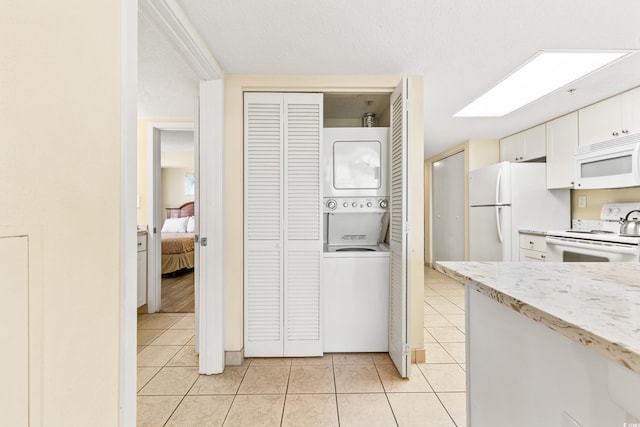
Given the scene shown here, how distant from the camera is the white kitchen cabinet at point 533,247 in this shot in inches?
126

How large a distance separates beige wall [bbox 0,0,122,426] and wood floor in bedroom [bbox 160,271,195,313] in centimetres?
272

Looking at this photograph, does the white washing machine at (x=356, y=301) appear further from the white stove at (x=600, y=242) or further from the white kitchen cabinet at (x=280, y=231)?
the white stove at (x=600, y=242)

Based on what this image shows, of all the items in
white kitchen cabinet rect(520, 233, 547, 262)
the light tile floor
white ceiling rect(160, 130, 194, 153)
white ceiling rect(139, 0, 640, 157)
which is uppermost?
white ceiling rect(160, 130, 194, 153)

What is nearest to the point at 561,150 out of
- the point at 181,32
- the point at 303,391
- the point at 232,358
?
the point at 303,391

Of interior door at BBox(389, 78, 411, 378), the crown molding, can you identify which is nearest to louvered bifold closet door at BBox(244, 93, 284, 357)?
the crown molding

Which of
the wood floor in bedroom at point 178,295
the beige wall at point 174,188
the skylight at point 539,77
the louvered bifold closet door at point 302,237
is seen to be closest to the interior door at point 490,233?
the skylight at point 539,77

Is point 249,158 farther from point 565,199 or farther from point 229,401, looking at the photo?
point 565,199

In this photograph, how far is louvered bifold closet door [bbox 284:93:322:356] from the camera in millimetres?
2260

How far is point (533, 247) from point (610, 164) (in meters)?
1.08

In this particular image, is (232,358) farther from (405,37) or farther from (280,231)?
(405,37)

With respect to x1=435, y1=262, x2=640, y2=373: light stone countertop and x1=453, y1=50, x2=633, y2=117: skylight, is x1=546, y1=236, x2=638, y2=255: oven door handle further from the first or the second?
x1=435, y1=262, x2=640, y2=373: light stone countertop

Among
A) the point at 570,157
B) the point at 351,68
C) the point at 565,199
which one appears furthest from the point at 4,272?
the point at 565,199

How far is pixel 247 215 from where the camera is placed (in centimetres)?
226

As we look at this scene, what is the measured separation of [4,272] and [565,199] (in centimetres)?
472
